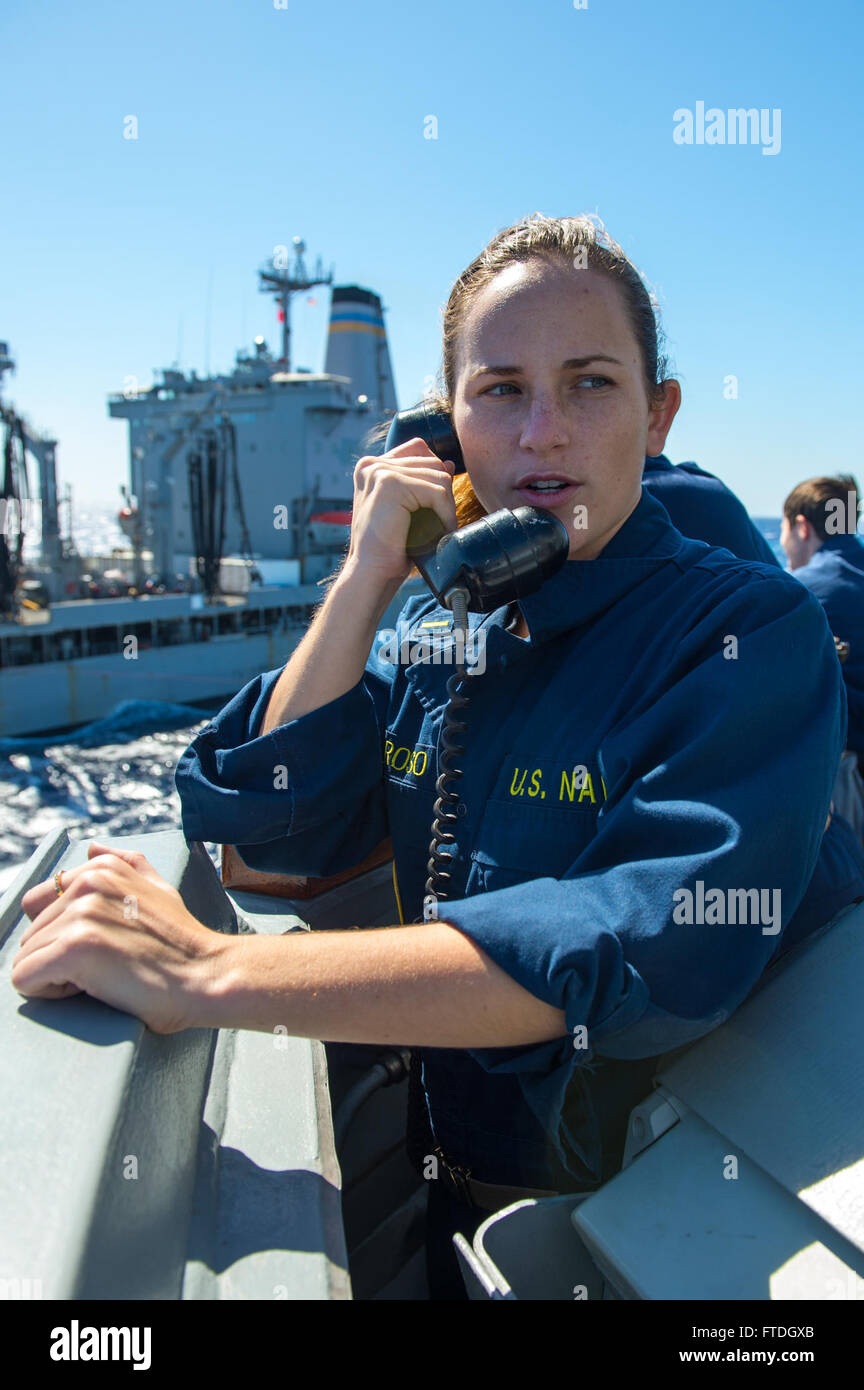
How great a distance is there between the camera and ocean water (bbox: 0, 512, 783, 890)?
565 inches

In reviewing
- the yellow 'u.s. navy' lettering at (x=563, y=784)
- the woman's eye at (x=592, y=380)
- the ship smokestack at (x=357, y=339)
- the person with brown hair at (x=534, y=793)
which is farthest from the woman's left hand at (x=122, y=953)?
the ship smokestack at (x=357, y=339)

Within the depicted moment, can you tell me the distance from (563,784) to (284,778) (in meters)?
0.53

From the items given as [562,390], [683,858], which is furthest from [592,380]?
[683,858]

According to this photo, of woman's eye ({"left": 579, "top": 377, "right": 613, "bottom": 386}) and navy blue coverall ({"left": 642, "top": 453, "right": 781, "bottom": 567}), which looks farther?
navy blue coverall ({"left": 642, "top": 453, "right": 781, "bottom": 567})

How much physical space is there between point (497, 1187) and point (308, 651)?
92 cm

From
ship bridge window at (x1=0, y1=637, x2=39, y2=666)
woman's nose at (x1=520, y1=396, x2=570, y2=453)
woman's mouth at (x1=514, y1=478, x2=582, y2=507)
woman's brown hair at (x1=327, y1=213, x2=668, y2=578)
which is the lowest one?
ship bridge window at (x1=0, y1=637, x2=39, y2=666)

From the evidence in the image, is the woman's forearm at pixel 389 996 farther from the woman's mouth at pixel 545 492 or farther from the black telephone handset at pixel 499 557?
the woman's mouth at pixel 545 492

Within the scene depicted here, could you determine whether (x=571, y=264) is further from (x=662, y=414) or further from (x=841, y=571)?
(x=841, y=571)

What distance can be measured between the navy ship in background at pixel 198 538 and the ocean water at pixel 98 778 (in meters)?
0.97

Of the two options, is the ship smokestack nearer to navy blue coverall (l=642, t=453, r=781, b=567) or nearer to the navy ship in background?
the navy ship in background

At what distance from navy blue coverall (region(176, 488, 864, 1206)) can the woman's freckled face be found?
0.30 feet

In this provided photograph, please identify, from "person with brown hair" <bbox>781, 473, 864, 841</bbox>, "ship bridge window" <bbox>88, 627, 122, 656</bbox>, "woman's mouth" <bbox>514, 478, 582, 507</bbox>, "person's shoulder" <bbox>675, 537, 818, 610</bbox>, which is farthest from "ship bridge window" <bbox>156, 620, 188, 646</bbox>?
"person's shoulder" <bbox>675, 537, 818, 610</bbox>

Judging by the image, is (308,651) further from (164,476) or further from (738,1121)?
(164,476)

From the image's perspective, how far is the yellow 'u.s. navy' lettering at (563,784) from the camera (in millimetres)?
1146
